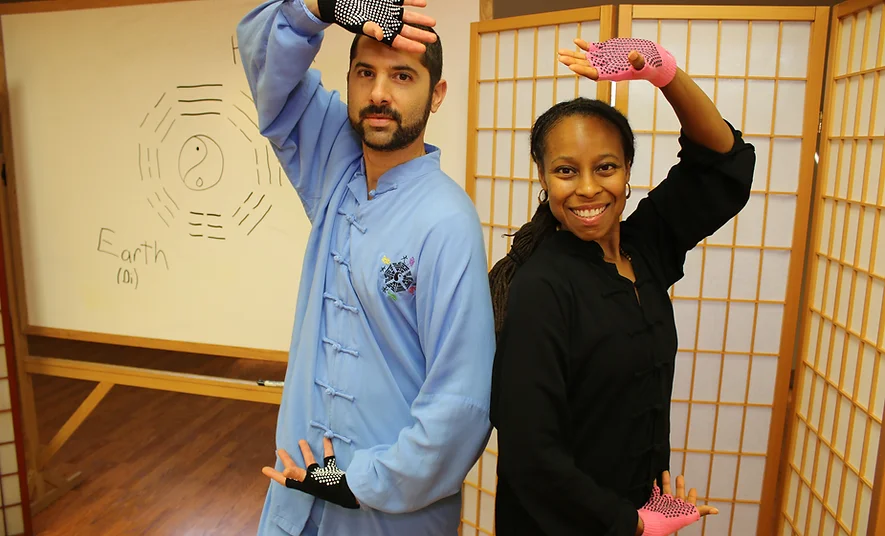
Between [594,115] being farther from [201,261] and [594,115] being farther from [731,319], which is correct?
[201,261]

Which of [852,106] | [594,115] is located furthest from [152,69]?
[852,106]

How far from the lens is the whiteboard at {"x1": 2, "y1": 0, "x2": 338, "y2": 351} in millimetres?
2234

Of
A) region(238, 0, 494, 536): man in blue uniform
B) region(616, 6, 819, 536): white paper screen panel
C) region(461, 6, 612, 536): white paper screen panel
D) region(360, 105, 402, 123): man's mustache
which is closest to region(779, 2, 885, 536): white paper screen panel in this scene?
region(616, 6, 819, 536): white paper screen panel

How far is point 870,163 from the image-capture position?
1.42 metres

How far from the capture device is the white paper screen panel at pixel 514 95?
1716 millimetres

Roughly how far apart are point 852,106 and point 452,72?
1.09 meters

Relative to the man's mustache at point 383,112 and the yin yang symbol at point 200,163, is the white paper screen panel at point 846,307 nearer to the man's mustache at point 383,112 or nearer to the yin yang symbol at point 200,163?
the man's mustache at point 383,112

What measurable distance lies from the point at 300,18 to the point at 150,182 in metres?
1.62

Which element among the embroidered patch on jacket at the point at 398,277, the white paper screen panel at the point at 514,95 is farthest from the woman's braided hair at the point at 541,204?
the white paper screen panel at the point at 514,95

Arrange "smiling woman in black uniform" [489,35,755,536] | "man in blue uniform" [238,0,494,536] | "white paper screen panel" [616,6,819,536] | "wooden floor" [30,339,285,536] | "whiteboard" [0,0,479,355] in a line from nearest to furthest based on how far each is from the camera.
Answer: "smiling woman in black uniform" [489,35,755,536]
"man in blue uniform" [238,0,494,536]
"white paper screen panel" [616,6,819,536]
"whiteboard" [0,0,479,355]
"wooden floor" [30,339,285,536]

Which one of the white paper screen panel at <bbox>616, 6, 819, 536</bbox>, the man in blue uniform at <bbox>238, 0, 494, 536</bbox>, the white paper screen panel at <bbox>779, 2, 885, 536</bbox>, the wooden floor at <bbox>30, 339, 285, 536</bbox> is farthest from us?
the wooden floor at <bbox>30, 339, 285, 536</bbox>

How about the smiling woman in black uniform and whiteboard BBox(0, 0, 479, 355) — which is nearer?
the smiling woman in black uniform

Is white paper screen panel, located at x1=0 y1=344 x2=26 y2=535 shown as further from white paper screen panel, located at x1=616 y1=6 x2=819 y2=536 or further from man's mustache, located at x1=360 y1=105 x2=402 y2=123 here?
white paper screen panel, located at x1=616 y1=6 x2=819 y2=536

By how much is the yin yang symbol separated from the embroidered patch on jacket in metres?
1.44
